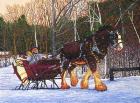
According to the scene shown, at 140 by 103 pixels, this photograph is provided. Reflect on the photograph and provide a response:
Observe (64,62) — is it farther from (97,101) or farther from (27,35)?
(27,35)

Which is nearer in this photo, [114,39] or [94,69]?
[114,39]

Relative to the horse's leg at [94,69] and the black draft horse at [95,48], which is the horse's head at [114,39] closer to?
the black draft horse at [95,48]

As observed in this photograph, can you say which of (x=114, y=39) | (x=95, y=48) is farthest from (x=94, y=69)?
(x=114, y=39)

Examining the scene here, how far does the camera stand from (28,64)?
15328mm

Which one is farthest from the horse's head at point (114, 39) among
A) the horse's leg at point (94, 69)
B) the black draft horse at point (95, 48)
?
the horse's leg at point (94, 69)

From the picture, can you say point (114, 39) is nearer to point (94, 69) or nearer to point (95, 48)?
point (95, 48)

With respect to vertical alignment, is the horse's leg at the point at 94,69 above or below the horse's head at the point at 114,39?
below

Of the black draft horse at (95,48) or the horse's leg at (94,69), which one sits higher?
the black draft horse at (95,48)

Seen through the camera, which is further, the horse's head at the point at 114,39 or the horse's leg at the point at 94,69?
the horse's head at the point at 114,39

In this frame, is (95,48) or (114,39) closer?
(114,39)

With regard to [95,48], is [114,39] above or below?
above

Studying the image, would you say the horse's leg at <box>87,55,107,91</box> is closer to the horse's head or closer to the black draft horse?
the black draft horse

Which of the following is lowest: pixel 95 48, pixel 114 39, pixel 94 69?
pixel 94 69

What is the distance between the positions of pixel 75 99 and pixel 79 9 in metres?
23.3
